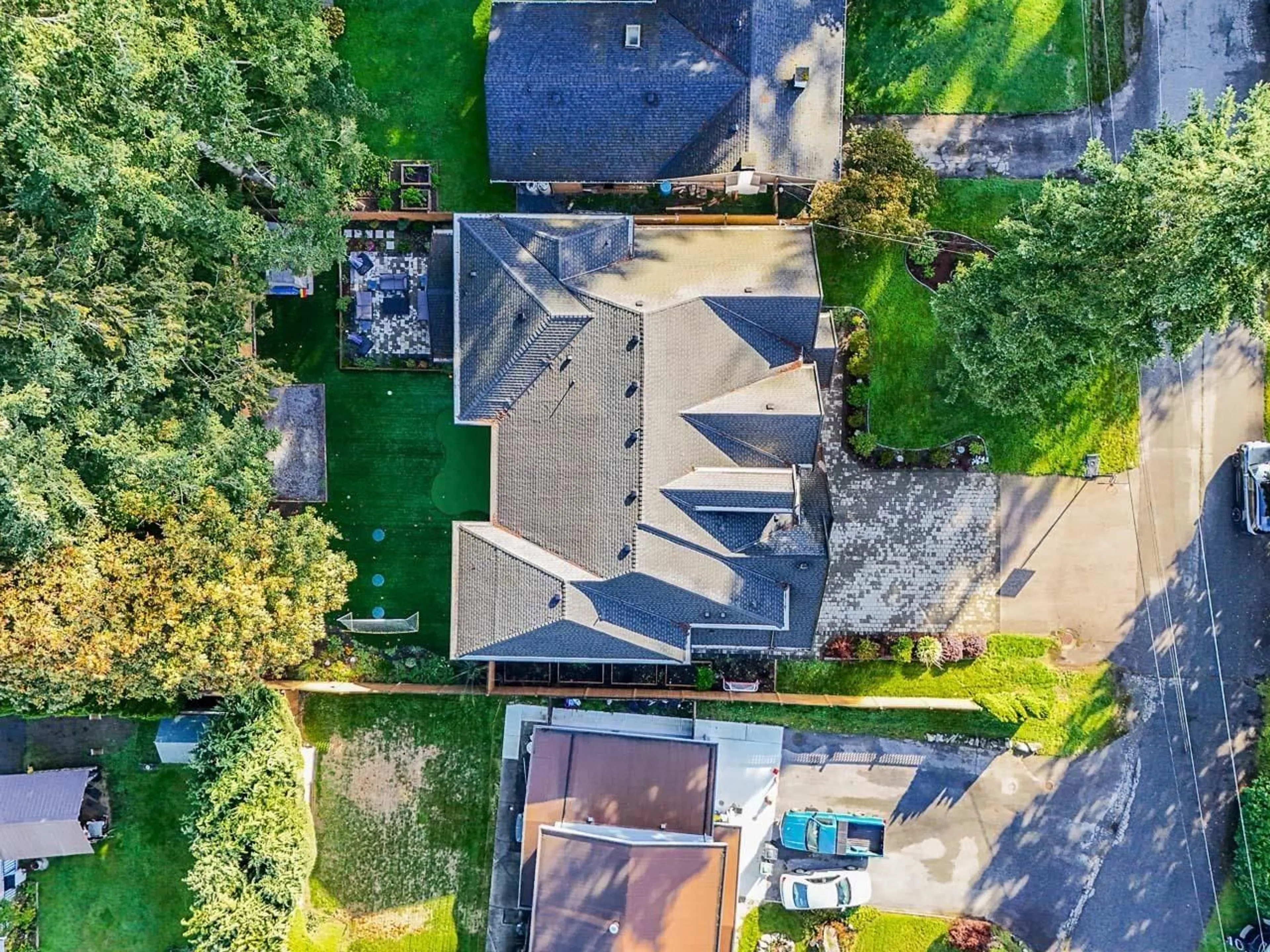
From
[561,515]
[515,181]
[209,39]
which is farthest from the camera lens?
[515,181]

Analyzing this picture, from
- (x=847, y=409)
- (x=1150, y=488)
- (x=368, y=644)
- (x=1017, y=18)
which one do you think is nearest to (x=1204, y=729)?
(x=1150, y=488)

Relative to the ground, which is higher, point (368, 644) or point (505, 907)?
point (368, 644)

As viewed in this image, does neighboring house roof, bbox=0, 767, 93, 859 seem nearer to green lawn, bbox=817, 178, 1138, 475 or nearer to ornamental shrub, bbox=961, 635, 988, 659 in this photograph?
green lawn, bbox=817, 178, 1138, 475

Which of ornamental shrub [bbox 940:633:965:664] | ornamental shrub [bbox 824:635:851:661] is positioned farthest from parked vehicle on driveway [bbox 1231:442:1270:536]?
ornamental shrub [bbox 824:635:851:661]

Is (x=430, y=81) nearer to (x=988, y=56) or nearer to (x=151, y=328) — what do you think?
(x=151, y=328)

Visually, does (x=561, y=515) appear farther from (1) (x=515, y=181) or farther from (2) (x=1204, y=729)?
(2) (x=1204, y=729)

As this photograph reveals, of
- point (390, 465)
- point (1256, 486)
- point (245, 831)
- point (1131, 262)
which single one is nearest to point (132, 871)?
point (245, 831)
